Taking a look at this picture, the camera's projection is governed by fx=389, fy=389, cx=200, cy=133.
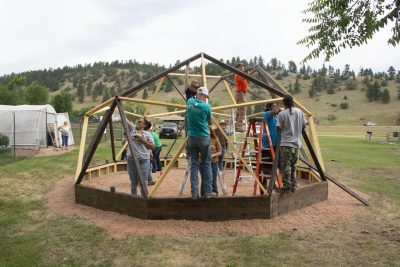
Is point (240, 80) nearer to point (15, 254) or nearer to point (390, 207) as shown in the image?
point (390, 207)

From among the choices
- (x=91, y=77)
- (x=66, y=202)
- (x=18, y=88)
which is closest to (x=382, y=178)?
(x=66, y=202)

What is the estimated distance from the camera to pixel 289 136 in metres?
6.99

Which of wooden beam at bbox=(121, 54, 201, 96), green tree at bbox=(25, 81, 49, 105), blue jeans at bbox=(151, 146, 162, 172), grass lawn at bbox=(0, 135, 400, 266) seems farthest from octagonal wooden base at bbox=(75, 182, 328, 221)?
green tree at bbox=(25, 81, 49, 105)

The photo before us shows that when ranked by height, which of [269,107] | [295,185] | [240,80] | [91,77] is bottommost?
[295,185]

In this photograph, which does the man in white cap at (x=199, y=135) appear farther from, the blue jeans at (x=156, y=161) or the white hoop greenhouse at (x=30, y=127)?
the white hoop greenhouse at (x=30, y=127)

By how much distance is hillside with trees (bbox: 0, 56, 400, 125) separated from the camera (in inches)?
2435

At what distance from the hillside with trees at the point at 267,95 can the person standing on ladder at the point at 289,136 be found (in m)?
39.2

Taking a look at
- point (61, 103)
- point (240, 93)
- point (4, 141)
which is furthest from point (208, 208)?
point (61, 103)

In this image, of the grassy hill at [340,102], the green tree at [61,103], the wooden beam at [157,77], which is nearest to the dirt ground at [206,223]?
the wooden beam at [157,77]

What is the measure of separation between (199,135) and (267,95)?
76.7 meters

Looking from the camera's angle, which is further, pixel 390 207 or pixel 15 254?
pixel 390 207

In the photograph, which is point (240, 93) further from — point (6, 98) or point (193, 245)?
point (6, 98)

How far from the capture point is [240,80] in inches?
383

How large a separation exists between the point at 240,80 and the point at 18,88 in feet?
185
